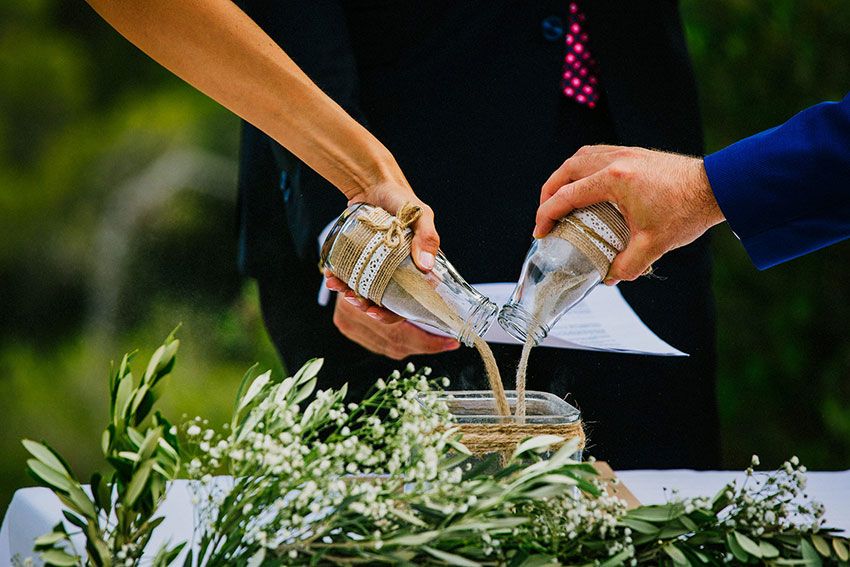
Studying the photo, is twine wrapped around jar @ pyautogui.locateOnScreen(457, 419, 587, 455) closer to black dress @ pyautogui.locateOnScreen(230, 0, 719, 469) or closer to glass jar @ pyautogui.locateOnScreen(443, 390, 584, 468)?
glass jar @ pyautogui.locateOnScreen(443, 390, 584, 468)

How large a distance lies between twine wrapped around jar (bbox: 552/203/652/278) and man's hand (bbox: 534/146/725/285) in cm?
2

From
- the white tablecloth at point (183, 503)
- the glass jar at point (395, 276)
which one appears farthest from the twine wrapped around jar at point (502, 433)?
the white tablecloth at point (183, 503)

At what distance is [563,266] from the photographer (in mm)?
768

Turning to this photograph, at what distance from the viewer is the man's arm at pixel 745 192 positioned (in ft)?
2.60

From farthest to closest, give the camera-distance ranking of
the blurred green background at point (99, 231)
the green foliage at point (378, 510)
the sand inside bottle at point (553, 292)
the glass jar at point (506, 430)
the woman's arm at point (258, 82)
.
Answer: the blurred green background at point (99, 231), the woman's arm at point (258, 82), the sand inside bottle at point (553, 292), the glass jar at point (506, 430), the green foliage at point (378, 510)

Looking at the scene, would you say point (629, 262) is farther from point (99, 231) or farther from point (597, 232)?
point (99, 231)

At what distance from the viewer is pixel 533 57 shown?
1.21 m

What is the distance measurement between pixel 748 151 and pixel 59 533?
2.49ft

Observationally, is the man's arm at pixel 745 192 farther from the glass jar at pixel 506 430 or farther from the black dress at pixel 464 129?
the black dress at pixel 464 129

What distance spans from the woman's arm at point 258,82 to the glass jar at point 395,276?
0.17m

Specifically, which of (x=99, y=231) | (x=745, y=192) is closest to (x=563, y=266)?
(x=745, y=192)

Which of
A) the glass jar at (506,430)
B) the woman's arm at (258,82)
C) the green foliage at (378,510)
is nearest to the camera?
the green foliage at (378,510)

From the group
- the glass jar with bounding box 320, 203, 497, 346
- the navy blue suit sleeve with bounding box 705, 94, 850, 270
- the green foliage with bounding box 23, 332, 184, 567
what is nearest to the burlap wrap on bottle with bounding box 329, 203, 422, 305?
the glass jar with bounding box 320, 203, 497, 346

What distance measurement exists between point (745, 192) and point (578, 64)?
0.48 meters
